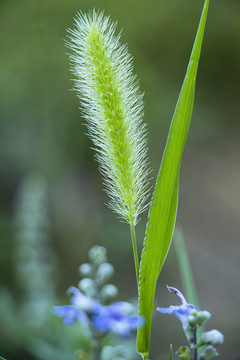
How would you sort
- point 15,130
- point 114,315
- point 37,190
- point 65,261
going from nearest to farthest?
point 114,315, point 37,190, point 65,261, point 15,130

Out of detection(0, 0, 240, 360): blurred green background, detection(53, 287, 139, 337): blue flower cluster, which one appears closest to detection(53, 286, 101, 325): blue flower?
detection(53, 287, 139, 337): blue flower cluster

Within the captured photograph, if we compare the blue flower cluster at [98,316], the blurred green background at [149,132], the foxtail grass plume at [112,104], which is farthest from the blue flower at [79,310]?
the blurred green background at [149,132]

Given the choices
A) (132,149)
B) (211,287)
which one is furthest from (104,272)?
(211,287)

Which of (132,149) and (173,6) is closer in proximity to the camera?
(132,149)

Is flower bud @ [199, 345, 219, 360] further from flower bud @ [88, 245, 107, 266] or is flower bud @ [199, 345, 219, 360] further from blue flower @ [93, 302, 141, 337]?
flower bud @ [88, 245, 107, 266]

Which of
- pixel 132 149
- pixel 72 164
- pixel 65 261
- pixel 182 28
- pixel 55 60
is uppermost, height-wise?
pixel 182 28

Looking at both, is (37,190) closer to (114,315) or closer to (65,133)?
(65,133)

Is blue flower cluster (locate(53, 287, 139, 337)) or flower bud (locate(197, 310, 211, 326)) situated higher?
flower bud (locate(197, 310, 211, 326))

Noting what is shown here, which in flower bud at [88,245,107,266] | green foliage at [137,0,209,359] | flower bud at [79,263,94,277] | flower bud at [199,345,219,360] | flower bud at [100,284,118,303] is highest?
green foliage at [137,0,209,359]

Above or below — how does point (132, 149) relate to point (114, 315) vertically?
above
